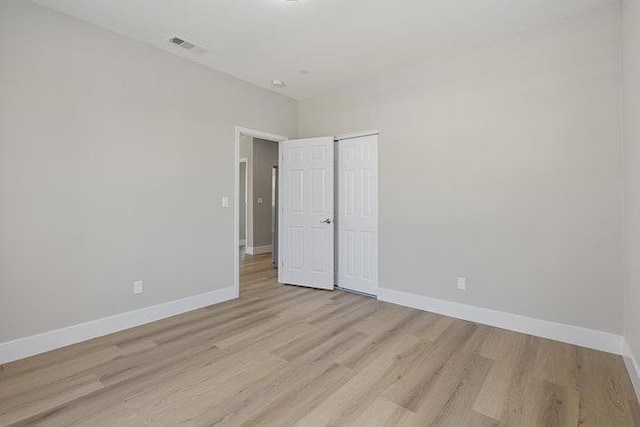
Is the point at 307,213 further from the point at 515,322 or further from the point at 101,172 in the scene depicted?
the point at 515,322

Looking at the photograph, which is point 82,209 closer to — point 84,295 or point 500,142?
point 84,295

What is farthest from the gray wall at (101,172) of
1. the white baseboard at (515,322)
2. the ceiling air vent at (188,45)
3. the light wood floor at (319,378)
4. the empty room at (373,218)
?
the white baseboard at (515,322)

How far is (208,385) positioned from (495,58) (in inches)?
149

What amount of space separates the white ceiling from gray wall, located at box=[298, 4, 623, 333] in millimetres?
296

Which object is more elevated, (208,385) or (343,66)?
(343,66)

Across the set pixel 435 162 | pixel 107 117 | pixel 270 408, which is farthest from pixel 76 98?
pixel 435 162

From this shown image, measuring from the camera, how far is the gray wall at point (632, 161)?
6.27 feet

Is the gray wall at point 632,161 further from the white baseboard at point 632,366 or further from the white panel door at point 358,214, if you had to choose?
the white panel door at point 358,214

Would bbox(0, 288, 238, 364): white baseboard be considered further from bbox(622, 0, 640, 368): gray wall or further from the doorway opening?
bbox(622, 0, 640, 368): gray wall

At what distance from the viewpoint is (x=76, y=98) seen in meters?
2.61

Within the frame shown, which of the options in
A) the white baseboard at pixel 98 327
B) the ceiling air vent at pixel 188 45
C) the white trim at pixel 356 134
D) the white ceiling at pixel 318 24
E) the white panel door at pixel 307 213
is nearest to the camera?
the white baseboard at pixel 98 327

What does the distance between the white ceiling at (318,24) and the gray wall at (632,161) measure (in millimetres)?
588

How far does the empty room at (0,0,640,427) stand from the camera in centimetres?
197

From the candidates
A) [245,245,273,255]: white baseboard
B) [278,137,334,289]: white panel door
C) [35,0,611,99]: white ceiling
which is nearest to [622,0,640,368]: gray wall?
[35,0,611,99]: white ceiling
